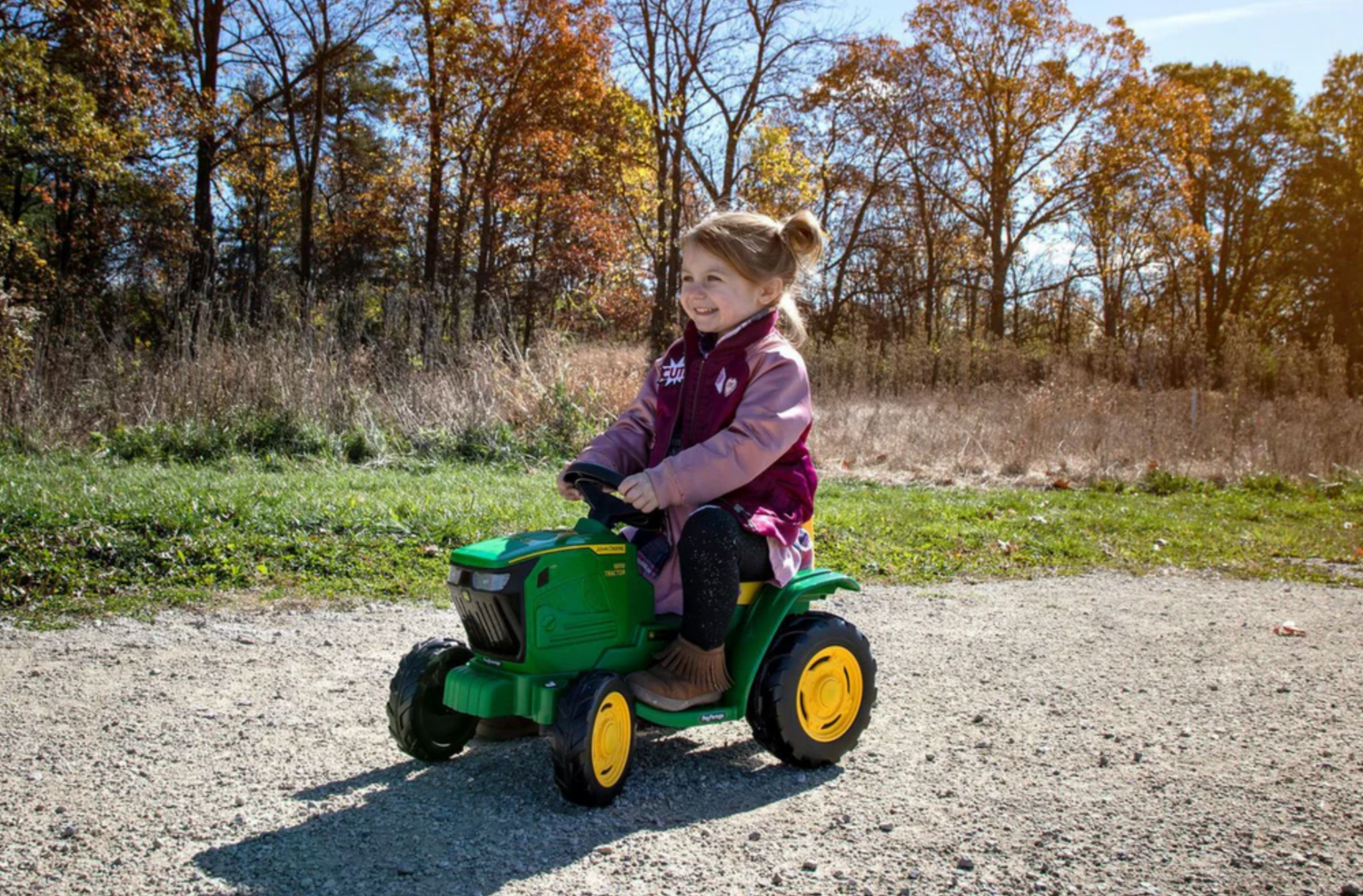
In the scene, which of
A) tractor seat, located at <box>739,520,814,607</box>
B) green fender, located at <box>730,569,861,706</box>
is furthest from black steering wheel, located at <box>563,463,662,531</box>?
green fender, located at <box>730,569,861,706</box>

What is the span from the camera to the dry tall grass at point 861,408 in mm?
11172

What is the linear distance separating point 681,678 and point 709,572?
379mm

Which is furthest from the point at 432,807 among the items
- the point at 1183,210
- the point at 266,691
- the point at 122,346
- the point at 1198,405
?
the point at 1183,210

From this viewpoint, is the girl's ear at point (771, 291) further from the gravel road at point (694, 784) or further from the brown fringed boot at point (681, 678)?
the gravel road at point (694, 784)

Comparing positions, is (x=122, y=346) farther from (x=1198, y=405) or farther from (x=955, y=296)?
(x=955, y=296)

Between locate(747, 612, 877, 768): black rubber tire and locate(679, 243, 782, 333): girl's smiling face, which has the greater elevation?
locate(679, 243, 782, 333): girl's smiling face

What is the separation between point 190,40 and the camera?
20.3 meters

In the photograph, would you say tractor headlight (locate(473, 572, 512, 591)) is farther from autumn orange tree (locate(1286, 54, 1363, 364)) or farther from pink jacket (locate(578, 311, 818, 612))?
autumn orange tree (locate(1286, 54, 1363, 364))

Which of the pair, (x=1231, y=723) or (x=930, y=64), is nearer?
(x=1231, y=723)

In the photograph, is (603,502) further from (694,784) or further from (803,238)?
(803,238)

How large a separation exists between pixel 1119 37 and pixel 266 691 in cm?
3034

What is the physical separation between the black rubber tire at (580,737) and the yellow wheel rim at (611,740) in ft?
0.06

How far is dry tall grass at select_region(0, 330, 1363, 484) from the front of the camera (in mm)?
11172

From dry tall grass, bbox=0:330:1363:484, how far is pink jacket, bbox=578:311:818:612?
8206 mm
